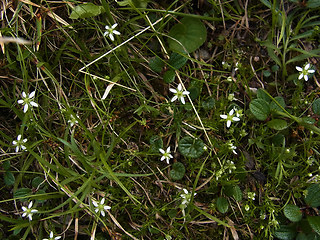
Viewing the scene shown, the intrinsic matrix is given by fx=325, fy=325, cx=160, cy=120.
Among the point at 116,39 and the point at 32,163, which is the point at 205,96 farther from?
the point at 32,163

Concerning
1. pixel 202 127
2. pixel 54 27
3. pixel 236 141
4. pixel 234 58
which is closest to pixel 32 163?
pixel 54 27

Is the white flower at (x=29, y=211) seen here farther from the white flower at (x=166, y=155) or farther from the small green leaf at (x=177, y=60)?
the small green leaf at (x=177, y=60)

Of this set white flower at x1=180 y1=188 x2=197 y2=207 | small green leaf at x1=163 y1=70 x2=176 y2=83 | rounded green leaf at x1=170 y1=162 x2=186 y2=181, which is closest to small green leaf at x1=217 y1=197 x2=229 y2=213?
white flower at x1=180 y1=188 x2=197 y2=207

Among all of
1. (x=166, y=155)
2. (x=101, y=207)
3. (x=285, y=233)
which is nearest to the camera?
(x=101, y=207)

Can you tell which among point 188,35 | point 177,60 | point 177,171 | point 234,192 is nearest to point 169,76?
point 177,60

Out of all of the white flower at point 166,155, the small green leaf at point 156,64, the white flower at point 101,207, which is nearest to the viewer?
the white flower at point 101,207

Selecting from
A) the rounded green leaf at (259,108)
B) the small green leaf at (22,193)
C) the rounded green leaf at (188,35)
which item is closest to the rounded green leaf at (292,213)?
the rounded green leaf at (259,108)

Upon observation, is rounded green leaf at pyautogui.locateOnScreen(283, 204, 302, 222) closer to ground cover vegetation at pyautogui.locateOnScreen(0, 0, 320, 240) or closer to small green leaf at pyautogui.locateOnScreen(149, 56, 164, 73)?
ground cover vegetation at pyautogui.locateOnScreen(0, 0, 320, 240)

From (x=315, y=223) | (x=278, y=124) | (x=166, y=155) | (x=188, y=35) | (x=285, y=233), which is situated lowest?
(x=285, y=233)

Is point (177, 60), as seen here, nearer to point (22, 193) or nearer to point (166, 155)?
point (166, 155)
